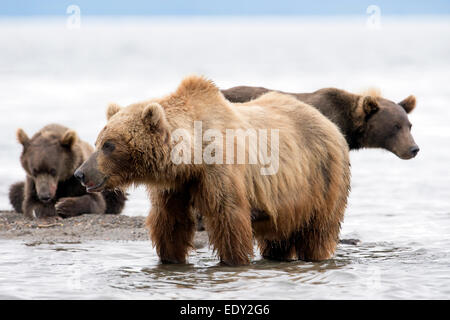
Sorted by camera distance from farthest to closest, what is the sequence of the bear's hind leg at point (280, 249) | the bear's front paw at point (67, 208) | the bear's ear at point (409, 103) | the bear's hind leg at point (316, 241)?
the bear's ear at point (409, 103) < the bear's front paw at point (67, 208) < the bear's hind leg at point (280, 249) < the bear's hind leg at point (316, 241)

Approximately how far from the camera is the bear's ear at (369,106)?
10.0 m

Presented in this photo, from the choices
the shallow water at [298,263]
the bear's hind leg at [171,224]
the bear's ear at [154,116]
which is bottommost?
the shallow water at [298,263]

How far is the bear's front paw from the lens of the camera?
10000 millimetres

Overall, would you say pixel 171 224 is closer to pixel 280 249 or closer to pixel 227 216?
pixel 227 216

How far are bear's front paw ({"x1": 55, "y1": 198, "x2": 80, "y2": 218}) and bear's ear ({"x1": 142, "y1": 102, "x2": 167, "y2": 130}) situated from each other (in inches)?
147

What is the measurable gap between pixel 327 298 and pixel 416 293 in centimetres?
72

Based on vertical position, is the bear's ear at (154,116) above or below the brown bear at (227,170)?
above

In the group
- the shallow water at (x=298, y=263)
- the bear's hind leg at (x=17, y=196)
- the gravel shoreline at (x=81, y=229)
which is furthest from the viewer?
the bear's hind leg at (x=17, y=196)

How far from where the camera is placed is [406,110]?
10.7 metres

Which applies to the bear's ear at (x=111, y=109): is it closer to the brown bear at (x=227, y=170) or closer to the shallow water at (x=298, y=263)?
the brown bear at (x=227, y=170)

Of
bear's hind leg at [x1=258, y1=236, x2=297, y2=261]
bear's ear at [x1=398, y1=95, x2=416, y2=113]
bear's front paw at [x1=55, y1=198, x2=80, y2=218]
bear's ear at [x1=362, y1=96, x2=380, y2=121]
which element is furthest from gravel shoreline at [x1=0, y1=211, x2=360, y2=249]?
bear's ear at [x1=398, y1=95, x2=416, y2=113]

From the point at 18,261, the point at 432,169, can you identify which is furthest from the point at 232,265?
the point at 432,169

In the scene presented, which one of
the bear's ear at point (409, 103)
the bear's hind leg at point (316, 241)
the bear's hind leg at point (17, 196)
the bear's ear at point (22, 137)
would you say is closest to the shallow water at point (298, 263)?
the bear's hind leg at point (316, 241)

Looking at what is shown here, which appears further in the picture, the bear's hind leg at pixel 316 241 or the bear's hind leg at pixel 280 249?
the bear's hind leg at pixel 280 249
